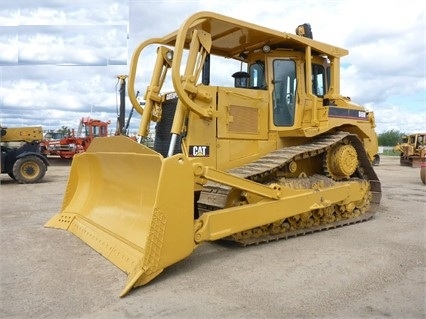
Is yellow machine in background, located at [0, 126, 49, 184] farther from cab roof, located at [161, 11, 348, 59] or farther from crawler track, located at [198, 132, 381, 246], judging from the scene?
crawler track, located at [198, 132, 381, 246]

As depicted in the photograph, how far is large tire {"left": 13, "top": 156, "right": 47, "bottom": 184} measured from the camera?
13.1 meters

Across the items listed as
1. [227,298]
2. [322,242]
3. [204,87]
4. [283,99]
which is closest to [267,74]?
[283,99]

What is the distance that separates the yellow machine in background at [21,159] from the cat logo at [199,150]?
957cm

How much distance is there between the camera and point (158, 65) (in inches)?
248

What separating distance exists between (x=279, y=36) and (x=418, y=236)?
12.2 ft

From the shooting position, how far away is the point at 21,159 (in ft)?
43.1

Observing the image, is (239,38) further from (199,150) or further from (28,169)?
(28,169)

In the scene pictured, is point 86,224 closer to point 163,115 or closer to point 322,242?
point 163,115

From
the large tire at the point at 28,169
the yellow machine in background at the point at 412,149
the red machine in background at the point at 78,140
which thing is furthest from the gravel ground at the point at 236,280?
the yellow machine in background at the point at 412,149

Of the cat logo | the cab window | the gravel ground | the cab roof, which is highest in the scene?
the cab roof

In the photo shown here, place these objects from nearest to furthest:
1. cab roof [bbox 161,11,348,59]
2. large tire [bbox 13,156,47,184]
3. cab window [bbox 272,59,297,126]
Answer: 1. cab roof [bbox 161,11,348,59]
2. cab window [bbox 272,59,297,126]
3. large tire [bbox 13,156,47,184]

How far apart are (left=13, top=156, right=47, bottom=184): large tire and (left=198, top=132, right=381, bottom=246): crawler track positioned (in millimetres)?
9617

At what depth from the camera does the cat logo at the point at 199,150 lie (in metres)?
5.52

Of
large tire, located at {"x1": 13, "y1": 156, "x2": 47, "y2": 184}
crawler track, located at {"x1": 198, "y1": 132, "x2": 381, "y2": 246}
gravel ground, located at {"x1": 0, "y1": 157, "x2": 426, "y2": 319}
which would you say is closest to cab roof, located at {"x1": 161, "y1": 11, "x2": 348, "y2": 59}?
crawler track, located at {"x1": 198, "y1": 132, "x2": 381, "y2": 246}
